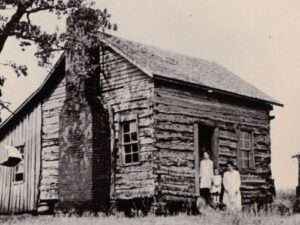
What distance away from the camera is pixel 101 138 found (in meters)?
21.3

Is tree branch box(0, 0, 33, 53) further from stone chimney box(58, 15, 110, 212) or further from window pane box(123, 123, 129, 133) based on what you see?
window pane box(123, 123, 129, 133)

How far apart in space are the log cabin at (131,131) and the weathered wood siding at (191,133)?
0.12 ft

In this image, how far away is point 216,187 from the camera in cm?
2050

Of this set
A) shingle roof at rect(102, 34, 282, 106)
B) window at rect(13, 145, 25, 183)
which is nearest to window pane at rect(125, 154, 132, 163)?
shingle roof at rect(102, 34, 282, 106)

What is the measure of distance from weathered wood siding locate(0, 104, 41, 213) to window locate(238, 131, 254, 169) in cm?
796

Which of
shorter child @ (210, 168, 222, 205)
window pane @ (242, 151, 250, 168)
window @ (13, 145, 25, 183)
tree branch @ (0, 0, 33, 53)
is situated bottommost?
shorter child @ (210, 168, 222, 205)

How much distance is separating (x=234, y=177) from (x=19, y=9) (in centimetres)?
886

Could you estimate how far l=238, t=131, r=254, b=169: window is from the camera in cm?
2369

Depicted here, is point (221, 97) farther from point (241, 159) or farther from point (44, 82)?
point (44, 82)

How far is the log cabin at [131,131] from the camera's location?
2020 cm

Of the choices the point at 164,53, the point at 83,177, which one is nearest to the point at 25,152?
the point at 83,177

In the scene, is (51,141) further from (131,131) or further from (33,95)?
(131,131)

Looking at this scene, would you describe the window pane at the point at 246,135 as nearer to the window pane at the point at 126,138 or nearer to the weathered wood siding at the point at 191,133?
the weathered wood siding at the point at 191,133

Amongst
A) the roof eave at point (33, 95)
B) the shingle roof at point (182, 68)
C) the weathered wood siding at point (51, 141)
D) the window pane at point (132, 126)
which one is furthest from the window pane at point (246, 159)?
the roof eave at point (33, 95)
